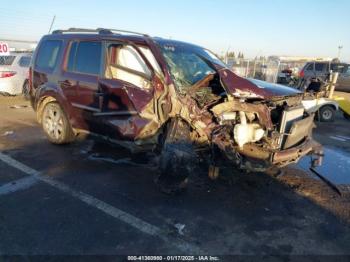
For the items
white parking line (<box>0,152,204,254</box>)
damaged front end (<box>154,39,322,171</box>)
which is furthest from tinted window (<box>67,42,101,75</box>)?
white parking line (<box>0,152,204,254</box>)

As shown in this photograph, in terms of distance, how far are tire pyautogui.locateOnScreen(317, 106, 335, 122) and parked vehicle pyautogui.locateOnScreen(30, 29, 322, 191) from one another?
6293 millimetres

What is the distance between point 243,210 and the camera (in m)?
4.26

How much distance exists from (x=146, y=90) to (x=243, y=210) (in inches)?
83.8

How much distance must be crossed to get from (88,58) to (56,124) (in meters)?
1.54

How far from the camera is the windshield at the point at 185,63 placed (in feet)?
16.5

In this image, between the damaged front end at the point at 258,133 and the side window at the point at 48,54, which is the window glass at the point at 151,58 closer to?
the damaged front end at the point at 258,133

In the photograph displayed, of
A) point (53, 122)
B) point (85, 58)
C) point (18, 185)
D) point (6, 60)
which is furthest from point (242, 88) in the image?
point (6, 60)

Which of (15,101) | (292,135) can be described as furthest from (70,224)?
(15,101)

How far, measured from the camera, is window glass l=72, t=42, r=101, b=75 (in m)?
5.57

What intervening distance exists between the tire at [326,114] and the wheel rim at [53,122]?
8307 millimetres

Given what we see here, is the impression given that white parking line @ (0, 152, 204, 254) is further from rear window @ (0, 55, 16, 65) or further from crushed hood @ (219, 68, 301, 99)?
rear window @ (0, 55, 16, 65)

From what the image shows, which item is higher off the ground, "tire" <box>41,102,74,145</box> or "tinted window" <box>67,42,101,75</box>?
"tinted window" <box>67,42,101,75</box>

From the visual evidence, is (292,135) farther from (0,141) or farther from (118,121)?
(0,141)

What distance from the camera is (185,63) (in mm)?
5355
